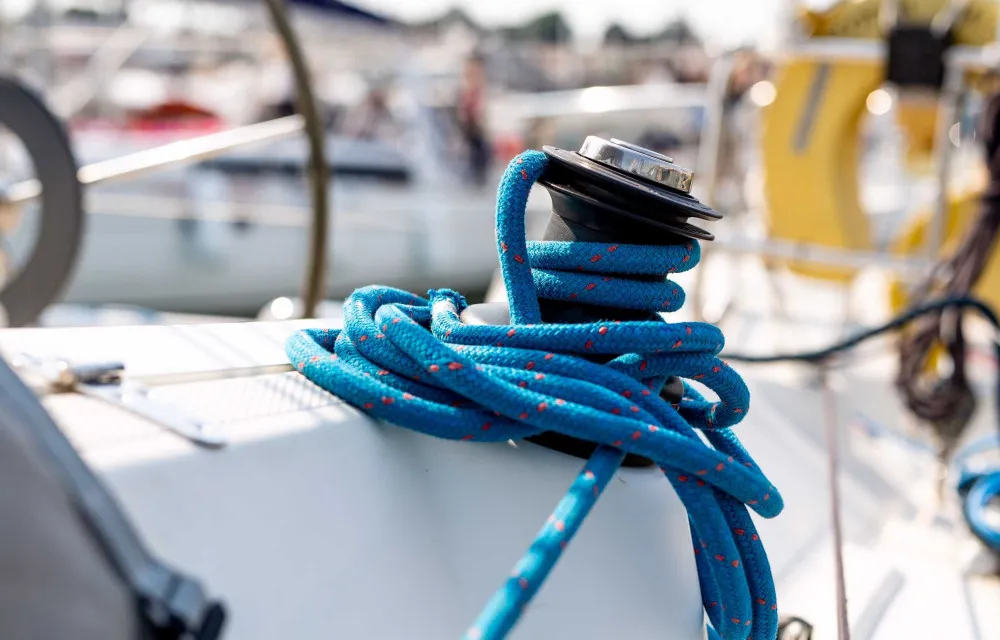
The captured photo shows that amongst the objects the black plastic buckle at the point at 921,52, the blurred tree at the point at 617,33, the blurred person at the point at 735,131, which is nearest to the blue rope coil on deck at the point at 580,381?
the black plastic buckle at the point at 921,52

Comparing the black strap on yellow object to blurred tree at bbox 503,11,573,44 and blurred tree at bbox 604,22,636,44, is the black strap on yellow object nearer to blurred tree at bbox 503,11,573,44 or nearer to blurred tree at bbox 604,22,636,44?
blurred tree at bbox 604,22,636,44

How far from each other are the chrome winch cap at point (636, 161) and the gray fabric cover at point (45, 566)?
46cm

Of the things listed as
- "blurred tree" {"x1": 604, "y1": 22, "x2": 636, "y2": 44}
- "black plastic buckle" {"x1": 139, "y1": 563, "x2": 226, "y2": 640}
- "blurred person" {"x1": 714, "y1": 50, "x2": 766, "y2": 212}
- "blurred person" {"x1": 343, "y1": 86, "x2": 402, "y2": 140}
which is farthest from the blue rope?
"blurred tree" {"x1": 604, "y1": 22, "x2": 636, "y2": 44}

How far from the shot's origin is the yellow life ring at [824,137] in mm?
2789

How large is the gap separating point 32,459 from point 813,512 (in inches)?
42.2

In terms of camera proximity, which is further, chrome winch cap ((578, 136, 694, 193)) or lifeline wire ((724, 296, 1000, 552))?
lifeline wire ((724, 296, 1000, 552))

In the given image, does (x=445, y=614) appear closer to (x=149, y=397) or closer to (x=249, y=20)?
(x=149, y=397)

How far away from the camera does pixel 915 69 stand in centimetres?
241

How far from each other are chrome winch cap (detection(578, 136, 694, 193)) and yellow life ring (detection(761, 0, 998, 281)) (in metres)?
2.26

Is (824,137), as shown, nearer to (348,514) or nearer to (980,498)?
(980,498)

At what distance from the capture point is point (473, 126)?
8.00m

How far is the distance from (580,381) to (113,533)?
34 centimetres

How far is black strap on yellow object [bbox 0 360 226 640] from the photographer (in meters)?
0.49

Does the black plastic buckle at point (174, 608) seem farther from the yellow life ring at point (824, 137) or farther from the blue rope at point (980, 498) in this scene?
the yellow life ring at point (824, 137)
